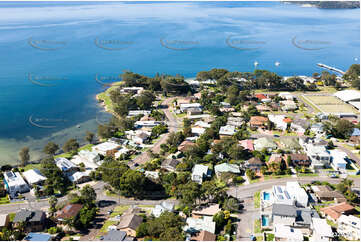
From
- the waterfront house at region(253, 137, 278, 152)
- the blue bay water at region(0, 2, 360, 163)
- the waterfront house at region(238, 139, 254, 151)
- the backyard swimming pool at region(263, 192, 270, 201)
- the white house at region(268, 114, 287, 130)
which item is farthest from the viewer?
the blue bay water at region(0, 2, 360, 163)

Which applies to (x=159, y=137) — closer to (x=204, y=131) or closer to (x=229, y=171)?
(x=204, y=131)

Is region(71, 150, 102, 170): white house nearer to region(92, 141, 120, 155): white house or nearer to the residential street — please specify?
region(92, 141, 120, 155): white house

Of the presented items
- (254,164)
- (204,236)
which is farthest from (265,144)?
(204,236)

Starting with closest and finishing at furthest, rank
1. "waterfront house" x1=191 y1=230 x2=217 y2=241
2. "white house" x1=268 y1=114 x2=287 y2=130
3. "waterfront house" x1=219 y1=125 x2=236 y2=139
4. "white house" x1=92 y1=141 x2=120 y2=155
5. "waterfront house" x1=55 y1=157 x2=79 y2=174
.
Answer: "waterfront house" x1=191 y1=230 x2=217 y2=241
"waterfront house" x1=55 y1=157 x2=79 y2=174
"white house" x1=92 y1=141 x2=120 y2=155
"waterfront house" x1=219 y1=125 x2=236 y2=139
"white house" x1=268 y1=114 x2=287 y2=130

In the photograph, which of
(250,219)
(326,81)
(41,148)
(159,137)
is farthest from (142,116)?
(326,81)

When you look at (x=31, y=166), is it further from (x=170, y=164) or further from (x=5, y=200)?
(x=170, y=164)

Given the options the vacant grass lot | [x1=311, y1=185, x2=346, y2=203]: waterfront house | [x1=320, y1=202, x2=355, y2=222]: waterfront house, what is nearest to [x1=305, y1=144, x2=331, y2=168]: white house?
[x1=311, y1=185, x2=346, y2=203]: waterfront house
